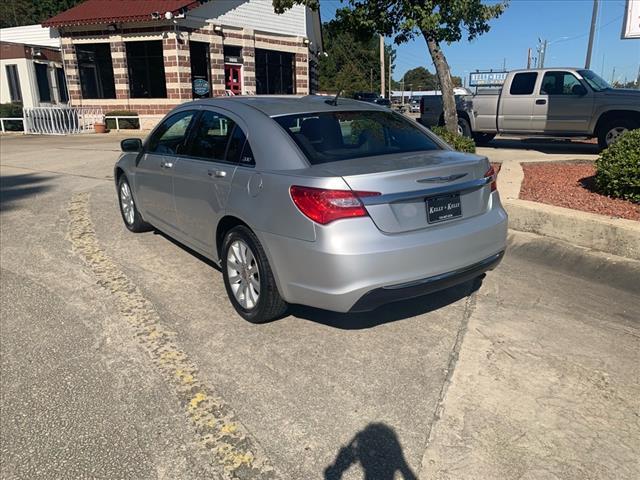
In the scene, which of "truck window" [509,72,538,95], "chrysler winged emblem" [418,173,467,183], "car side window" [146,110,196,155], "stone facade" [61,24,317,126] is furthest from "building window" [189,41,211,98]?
"chrysler winged emblem" [418,173,467,183]

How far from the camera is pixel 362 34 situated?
1117 cm

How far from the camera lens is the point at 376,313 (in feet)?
13.3

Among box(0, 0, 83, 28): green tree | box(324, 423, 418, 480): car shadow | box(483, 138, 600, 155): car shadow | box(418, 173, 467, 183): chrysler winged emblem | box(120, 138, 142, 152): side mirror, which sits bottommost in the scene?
box(324, 423, 418, 480): car shadow

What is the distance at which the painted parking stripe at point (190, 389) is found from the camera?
2.51m

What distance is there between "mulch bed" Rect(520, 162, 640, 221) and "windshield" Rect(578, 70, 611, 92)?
→ 329cm

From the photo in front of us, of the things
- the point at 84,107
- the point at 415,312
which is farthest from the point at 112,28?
the point at 415,312

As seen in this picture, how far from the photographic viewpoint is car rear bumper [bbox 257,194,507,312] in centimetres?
315

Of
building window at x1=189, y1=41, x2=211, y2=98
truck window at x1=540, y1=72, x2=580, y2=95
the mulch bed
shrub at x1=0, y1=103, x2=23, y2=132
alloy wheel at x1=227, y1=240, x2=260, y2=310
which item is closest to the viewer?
alloy wheel at x1=227, y1=240, x2=260, y2=310

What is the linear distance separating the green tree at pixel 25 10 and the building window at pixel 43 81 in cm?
2310

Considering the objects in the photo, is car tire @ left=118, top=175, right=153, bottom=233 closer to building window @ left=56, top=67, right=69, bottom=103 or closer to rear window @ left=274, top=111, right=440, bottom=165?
rear window @ left=274, top=111, right=440, bottom=165

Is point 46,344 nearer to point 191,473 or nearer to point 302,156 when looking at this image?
point 191,473

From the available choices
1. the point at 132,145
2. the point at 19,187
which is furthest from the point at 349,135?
the point at 19,187

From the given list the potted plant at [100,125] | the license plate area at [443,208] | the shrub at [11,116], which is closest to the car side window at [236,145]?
the license plate area at [443,208]

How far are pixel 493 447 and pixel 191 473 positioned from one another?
1.44m
